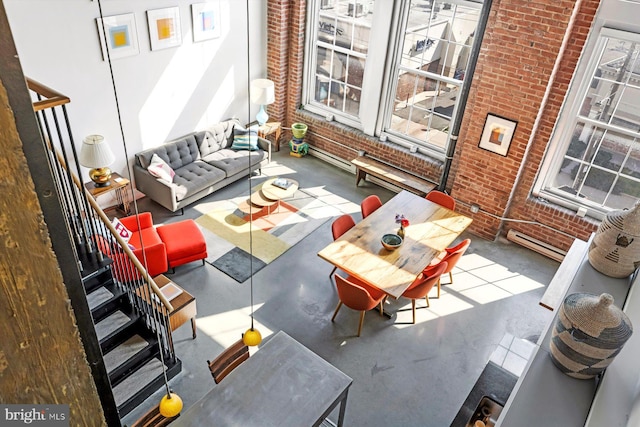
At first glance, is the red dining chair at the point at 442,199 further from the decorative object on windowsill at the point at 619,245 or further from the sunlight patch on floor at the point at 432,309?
the decorative object on windowsill at the point at 619,245

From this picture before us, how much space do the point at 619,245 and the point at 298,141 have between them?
6313 millimetres

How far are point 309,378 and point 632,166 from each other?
4.96m

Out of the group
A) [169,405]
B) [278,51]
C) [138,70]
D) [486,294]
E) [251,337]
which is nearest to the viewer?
[169,405]

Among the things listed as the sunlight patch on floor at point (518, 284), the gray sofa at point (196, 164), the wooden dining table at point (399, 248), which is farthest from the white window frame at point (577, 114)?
the gray sofa at point (196, 164)

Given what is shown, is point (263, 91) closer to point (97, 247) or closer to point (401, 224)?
point (401, 224)

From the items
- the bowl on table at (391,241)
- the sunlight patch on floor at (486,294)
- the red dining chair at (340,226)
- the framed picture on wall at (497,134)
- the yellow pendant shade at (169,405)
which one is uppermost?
the framed picture on wall at (497,134)

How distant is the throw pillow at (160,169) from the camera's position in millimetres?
6773

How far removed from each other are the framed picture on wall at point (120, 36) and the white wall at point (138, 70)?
71 millimetres

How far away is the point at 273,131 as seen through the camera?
8.66 meters

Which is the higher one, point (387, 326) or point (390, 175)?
point (390, 175)

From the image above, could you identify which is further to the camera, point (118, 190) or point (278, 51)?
point (278, 51)

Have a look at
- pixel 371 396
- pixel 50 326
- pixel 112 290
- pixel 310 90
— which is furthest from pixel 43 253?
pixel 310 90

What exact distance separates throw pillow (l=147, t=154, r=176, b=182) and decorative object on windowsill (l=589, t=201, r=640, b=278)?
544 cm

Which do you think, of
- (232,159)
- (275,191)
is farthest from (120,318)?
(232,159)
